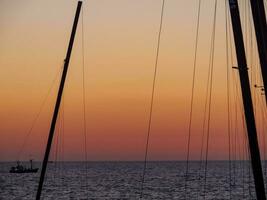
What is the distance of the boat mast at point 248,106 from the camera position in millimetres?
11641

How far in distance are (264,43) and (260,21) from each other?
1.55ft

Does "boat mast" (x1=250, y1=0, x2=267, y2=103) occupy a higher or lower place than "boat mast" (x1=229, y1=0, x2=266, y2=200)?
higher

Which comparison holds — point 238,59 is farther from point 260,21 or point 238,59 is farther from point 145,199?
point 145,199

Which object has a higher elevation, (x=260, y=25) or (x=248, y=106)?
(x=260, y=25)

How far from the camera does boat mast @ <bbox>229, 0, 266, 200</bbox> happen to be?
11.6 meters

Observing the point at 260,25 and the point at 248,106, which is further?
the point at 260,25

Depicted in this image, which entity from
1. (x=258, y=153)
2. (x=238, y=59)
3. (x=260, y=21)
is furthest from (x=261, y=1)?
(x=258, y=153)

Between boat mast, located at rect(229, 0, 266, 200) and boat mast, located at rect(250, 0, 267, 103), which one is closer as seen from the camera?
boat mast, located at rect(229, 0, 266, 200)

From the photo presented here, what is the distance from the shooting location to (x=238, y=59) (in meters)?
12.3

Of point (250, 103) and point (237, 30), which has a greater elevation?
point (237, 30)

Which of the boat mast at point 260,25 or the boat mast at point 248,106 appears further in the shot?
the boat mast at point 260,25

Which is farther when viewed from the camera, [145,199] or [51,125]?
[145,199]

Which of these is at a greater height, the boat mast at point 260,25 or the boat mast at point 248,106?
the boat mast at point 260,25

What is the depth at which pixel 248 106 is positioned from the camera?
39.5 ft
